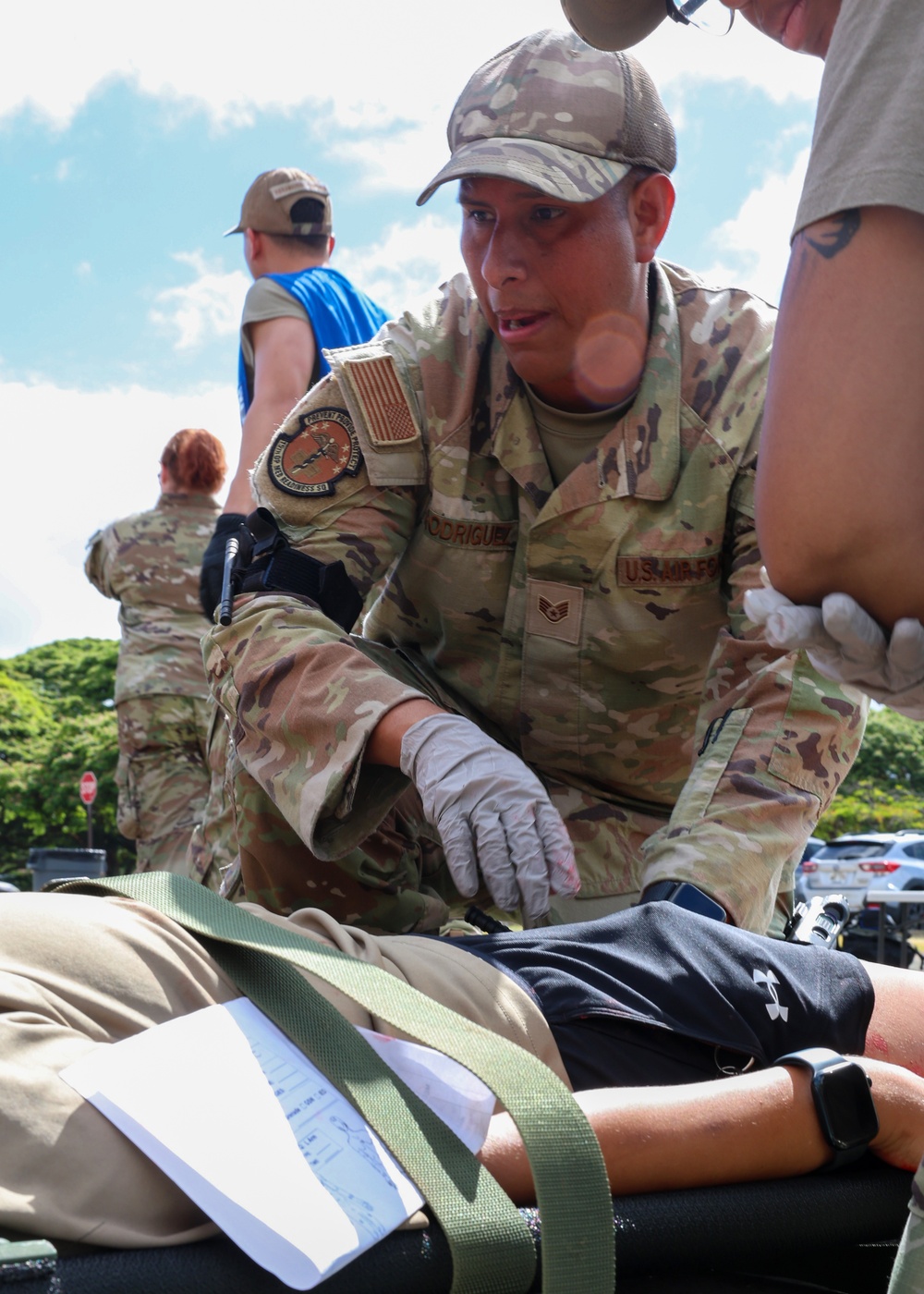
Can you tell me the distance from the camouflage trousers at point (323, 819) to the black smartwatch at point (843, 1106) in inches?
40.0

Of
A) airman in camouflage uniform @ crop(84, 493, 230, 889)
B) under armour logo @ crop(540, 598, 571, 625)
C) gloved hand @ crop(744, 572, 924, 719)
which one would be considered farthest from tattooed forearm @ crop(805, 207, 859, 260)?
airman in camouflage uniform @ crop(84, 493, 230, 889)

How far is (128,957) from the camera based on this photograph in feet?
4.23

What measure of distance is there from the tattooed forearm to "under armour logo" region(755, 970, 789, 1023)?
980 mm

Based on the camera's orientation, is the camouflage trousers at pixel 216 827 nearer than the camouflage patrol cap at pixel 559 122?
No

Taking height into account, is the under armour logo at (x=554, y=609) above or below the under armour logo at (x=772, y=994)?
above

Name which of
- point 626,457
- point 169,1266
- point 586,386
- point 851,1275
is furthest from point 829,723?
point 169,1266

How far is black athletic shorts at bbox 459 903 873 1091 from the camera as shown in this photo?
1.51 metres

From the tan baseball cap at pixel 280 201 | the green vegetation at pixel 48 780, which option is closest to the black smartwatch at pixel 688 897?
the tan baseball cap at pixel 280 201

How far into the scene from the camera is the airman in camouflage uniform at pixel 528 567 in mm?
2303

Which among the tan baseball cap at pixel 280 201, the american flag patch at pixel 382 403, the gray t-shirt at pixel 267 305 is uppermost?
the tan baseball cap at pixel 280 201

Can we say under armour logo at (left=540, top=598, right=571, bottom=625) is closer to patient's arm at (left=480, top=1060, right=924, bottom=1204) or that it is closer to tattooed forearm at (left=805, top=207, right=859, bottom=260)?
patient's arm at (left=480, top=1060, right=924, bottom=1204)

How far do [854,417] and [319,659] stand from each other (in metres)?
1.55

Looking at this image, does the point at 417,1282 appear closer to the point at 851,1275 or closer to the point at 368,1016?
the point at 368,1016

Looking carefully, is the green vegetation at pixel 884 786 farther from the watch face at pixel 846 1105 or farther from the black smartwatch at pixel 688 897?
the watch face at pixel 846 1105
